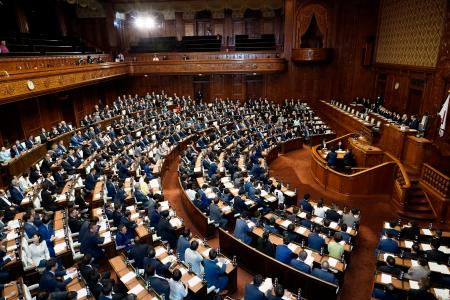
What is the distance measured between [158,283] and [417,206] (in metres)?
8.28

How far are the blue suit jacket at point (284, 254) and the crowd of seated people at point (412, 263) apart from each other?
5.24 feet

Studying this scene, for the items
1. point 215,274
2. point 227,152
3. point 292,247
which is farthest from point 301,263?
point 227,152

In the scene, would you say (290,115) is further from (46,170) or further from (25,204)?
(25,204)

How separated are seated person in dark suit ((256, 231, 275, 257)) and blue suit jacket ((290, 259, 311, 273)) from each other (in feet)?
2.26

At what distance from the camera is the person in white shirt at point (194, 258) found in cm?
598

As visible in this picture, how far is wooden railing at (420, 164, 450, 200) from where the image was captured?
346 inches

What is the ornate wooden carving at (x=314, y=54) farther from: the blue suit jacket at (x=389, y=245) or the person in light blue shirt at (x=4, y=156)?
the person in light blue shirt at (x=4, y=156)

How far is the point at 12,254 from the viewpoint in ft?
20.4

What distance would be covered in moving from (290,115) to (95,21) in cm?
1521

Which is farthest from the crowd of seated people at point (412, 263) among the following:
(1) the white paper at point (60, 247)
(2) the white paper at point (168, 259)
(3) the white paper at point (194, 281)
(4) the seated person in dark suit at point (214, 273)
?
(1) the white paper at point (60, 247)

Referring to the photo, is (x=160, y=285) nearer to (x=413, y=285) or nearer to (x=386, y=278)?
(x=386, y=278)

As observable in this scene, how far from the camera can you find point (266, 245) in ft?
22.1

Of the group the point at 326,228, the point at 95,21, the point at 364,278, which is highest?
the point at 95,21

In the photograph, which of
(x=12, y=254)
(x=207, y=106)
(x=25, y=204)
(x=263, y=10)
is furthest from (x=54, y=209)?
(x=263, y=10)
